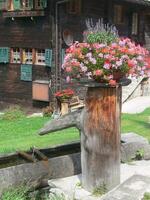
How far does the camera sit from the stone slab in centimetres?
579

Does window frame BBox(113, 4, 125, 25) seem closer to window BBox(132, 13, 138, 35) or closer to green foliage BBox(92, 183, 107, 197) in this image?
window BBox(132, 13, 138, 35)

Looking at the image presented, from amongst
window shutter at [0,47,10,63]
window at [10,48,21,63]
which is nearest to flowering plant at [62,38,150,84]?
window at [10,48,21,63]

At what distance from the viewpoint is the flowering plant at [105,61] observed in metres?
6.40

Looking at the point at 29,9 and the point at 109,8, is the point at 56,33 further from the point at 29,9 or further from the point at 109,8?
the point at 109,8

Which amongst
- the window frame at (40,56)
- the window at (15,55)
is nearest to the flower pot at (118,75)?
the window frame at (40,56)

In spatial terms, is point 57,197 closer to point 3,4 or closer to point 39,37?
point 39,37

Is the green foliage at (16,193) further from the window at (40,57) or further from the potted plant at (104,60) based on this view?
the window at (40,57)

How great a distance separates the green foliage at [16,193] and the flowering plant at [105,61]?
175 centimetres

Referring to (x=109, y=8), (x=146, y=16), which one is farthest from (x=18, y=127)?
(x=146, y=16)

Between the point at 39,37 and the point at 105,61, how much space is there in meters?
14.6

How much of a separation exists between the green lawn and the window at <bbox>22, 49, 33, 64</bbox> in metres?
→ 3.84

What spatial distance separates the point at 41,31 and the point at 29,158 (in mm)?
13670

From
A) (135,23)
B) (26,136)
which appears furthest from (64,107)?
(135,23)

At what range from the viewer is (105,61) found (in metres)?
6.38
